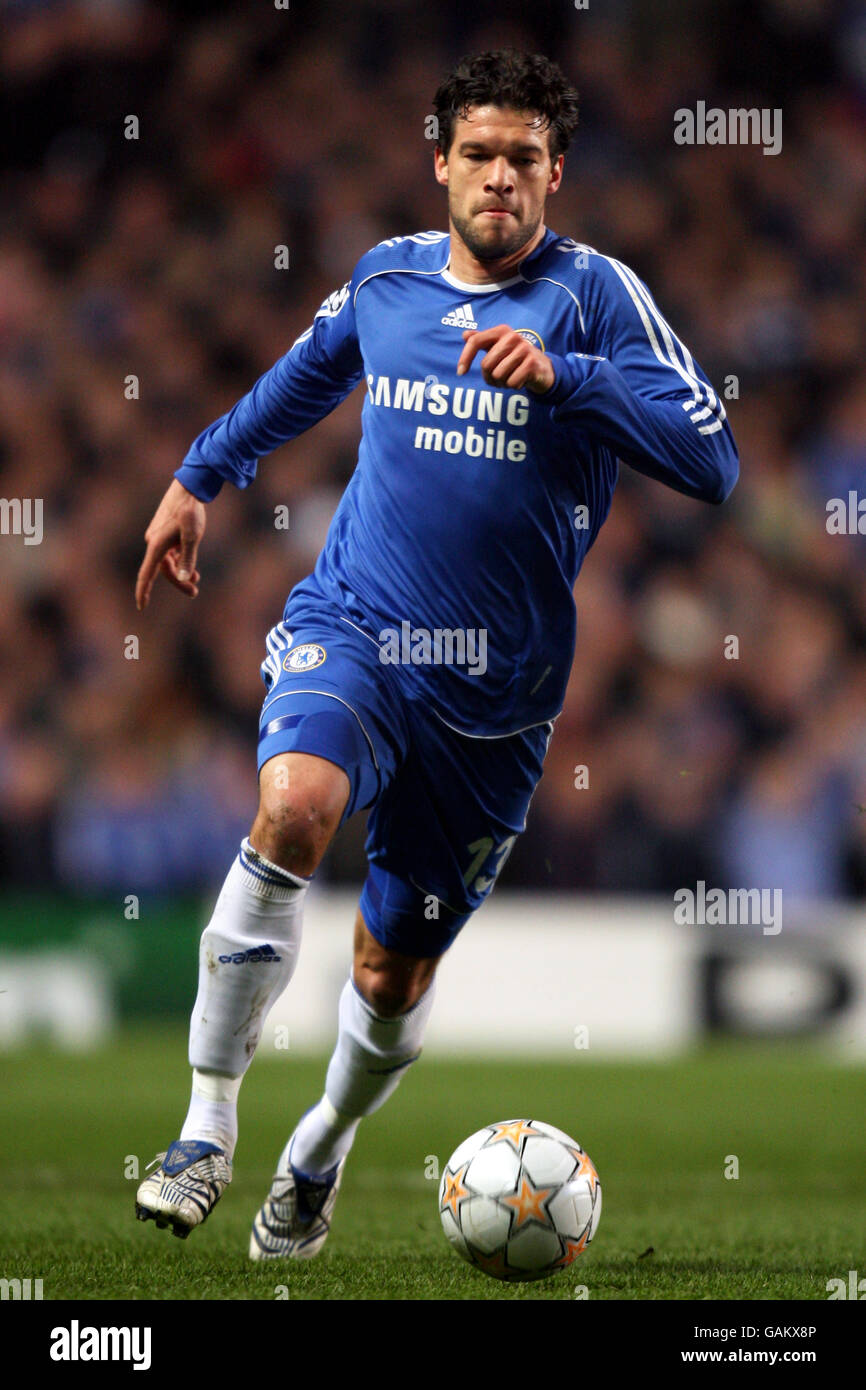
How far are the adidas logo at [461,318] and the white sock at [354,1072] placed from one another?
5.67ft

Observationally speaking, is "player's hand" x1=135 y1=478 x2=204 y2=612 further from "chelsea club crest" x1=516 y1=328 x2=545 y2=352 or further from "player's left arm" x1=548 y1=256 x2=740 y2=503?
"player's left arm" x1=548 y1=256 x2=740 y2=503

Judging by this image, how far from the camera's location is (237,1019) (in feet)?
13.0

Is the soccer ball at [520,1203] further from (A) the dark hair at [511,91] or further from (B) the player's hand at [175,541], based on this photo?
(A) the dark hair at [511,91]

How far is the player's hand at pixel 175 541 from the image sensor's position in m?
4.77

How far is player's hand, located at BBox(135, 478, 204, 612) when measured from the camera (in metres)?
4.77

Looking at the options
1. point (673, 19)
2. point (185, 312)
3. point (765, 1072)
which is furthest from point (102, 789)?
point (673, 19)

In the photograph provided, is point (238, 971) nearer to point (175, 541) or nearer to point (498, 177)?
point (175, 541)

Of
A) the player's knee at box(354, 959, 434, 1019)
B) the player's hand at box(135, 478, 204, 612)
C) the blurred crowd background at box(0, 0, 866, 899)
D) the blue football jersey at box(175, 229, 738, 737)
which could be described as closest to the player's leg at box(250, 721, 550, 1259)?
the player's knee at box(354, 959, 434, 1019)

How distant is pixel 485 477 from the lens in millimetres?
4242

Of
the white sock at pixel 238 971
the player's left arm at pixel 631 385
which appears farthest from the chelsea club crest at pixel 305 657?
the player's left arm at pixel 631 385

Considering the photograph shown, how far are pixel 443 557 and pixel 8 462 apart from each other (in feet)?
29.6

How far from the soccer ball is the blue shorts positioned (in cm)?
63

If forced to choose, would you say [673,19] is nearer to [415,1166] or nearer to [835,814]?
[835,814]

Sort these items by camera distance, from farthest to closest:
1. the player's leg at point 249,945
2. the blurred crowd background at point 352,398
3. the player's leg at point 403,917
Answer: the blurred crowd background at point 352,398, the player's leg at point 403,917, the player's leg at point 249,945
